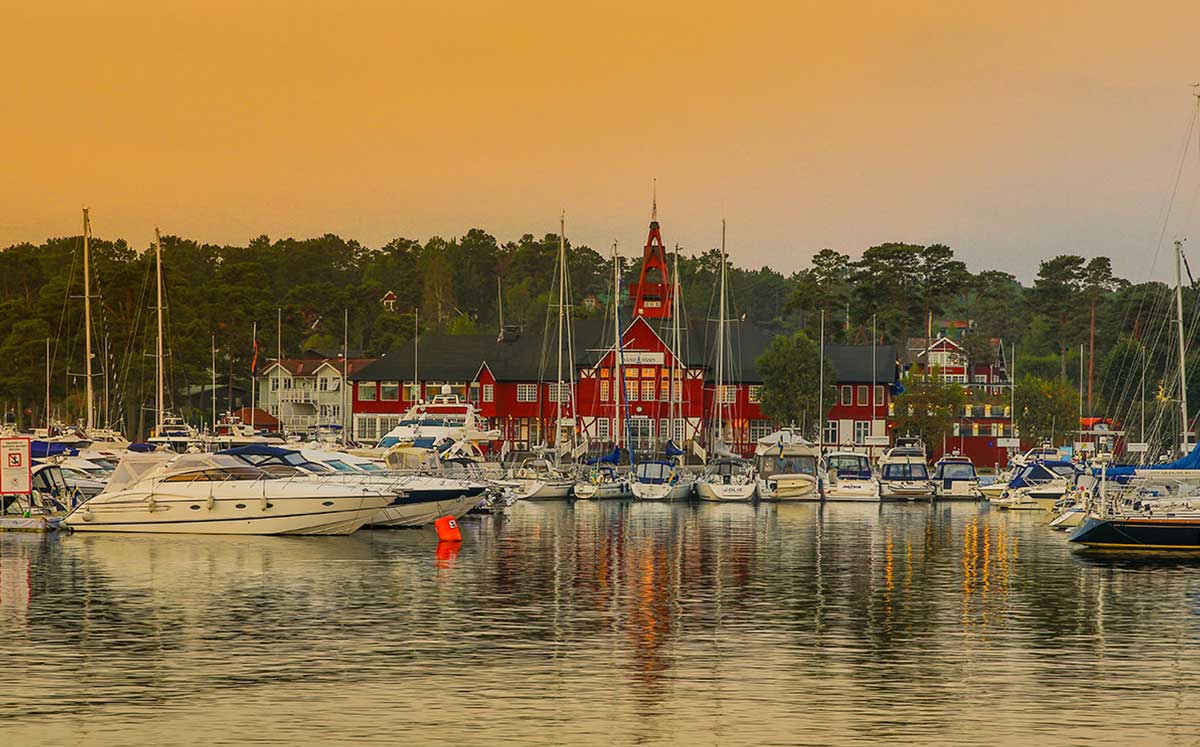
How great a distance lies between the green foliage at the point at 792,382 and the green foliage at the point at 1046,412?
20.3 meters

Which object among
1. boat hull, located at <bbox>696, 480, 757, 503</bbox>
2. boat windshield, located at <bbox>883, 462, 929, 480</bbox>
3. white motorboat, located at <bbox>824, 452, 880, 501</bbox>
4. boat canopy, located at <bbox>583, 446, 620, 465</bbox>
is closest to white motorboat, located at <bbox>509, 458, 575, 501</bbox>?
boat hull, located at <bbox>696, 480, 757, 503</bbox>

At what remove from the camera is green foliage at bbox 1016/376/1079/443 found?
445 feet

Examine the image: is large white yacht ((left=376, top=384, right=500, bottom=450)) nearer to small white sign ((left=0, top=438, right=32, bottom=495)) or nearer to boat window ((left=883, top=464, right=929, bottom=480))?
boat window ((left=883, top=464, right=929, bottom=480))

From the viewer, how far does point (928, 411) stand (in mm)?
127500

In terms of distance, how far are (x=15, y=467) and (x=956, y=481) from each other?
168 ft

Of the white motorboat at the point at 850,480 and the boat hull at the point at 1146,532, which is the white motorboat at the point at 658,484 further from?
the boat hull at the point at 1146,532

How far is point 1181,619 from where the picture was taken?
34.2 metres

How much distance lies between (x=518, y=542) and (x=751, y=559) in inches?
338

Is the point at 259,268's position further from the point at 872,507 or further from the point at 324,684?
the point at 324,684

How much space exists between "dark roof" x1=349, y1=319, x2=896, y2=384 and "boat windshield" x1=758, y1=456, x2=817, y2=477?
1689 inches

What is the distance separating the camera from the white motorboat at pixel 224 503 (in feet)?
166

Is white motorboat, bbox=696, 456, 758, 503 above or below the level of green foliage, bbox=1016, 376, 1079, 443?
below

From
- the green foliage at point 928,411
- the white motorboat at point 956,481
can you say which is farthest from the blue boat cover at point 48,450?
the green foliage at point 928,411

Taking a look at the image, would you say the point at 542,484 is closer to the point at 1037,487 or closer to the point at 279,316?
the point at 1037,487
